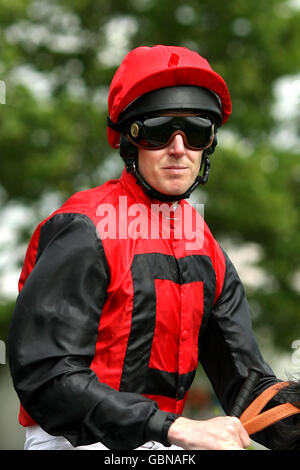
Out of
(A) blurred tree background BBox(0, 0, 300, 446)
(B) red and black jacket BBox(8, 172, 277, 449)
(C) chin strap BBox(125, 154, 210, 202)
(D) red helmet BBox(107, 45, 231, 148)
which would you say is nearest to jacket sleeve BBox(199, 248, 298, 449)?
(B) red and black jacket BBox(8, 172, 277, 449)

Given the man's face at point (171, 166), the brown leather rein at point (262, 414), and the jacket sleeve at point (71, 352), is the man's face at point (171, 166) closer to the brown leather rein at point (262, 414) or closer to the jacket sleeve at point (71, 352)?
the jacket sleeve at point (71, 352)

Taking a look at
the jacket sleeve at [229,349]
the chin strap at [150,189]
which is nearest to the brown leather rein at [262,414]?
the jacket sleeve at [229,349]

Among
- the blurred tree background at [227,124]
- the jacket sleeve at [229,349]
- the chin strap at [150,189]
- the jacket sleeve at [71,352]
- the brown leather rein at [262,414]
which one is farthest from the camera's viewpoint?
the blurred tree background at [227,124]

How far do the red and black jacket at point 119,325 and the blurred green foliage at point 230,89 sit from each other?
25.8 feet

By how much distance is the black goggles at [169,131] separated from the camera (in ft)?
8.48

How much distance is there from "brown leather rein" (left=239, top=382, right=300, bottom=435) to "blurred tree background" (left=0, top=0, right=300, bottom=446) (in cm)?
815

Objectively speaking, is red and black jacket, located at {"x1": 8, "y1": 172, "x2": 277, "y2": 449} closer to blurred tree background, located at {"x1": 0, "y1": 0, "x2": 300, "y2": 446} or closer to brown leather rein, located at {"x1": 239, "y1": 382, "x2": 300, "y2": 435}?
brown leather rein, located at {"x1": 239, "y1": 382, "x2": 300, "y2": 435}

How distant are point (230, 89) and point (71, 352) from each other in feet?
33.7

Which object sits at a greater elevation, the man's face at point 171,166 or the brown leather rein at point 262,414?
the man's face at point 171,166

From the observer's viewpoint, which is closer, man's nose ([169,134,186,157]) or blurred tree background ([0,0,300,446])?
man's nose ([169,134,186,157])

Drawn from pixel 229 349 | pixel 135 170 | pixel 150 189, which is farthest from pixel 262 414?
pixel 135 170

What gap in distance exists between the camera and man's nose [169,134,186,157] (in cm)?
260

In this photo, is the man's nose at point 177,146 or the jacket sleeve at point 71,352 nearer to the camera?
the jacket sleeve at point 71,352

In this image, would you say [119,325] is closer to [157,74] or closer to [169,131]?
[169,131]
